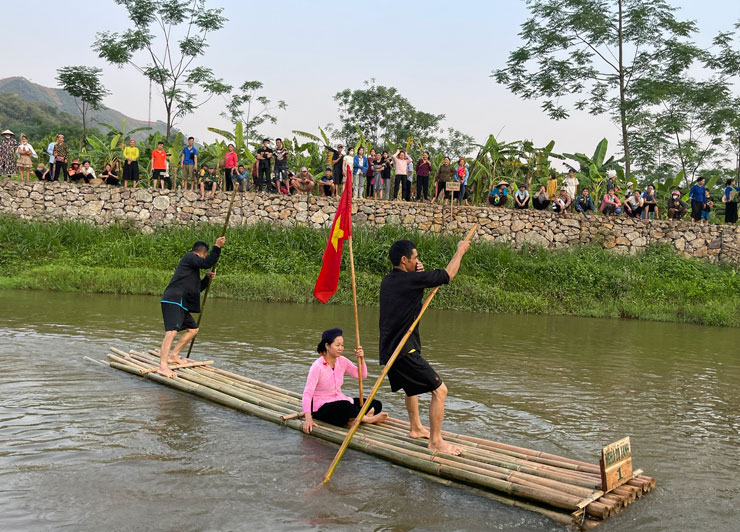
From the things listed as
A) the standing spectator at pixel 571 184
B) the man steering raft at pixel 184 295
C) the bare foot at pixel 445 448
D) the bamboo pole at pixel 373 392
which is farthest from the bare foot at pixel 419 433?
the standing spectator at pixel 571 184

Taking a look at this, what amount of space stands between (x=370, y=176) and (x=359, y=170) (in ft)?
3.60

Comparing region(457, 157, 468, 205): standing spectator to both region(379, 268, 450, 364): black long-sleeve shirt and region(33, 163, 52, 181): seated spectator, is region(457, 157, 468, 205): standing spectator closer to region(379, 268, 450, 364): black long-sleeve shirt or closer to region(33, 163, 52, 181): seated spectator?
region(33, 163, 52, 181): seated spectator

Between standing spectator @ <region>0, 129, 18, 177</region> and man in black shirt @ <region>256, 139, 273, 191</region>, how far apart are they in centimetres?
733

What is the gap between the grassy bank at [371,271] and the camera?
18.0 meters

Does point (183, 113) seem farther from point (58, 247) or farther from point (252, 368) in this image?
point (252, 368)

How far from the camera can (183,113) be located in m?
28.6

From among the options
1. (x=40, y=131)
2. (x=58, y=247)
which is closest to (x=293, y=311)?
(x=58, y=247)

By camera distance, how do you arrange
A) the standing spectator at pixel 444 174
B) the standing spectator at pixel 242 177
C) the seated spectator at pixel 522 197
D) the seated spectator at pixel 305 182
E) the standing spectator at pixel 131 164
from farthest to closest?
the seated spectator at pixel 522 197
the seated spectator at pixel 305 182
the standing spectator at pixel 444 174
the standing spectator at pixel 242 177
the standing spectator at pixel 131 164

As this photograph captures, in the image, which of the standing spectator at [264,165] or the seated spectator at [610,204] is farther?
the seated spectator at [610,204]

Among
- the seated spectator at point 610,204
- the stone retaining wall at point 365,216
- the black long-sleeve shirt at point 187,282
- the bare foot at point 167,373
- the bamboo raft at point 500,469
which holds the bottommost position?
the bare foot at point 167,373

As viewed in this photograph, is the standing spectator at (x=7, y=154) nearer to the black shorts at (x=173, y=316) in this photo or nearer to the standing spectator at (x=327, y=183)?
the standing spectator at (x=327, y=183)

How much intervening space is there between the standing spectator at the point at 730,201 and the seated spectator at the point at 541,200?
548cm

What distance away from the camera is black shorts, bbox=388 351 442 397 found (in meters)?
5.73

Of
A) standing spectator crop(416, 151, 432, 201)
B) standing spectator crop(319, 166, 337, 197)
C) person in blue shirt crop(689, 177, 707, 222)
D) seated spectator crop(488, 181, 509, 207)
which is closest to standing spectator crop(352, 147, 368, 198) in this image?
standing spectator crop(319, 166, 337, 197)
